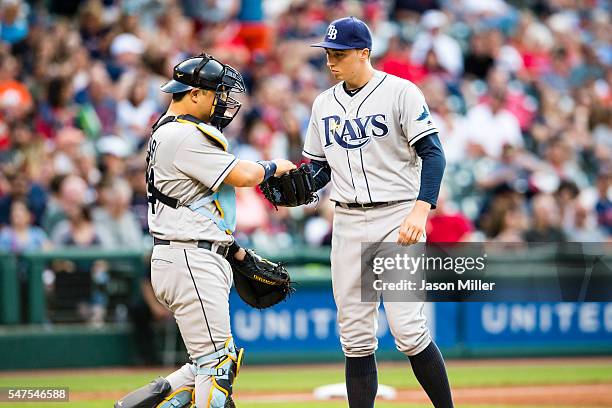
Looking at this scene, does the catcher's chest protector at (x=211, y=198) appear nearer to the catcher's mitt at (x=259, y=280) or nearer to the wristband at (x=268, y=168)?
the wristband at (x=268, y=168)

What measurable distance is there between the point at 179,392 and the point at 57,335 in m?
4.90

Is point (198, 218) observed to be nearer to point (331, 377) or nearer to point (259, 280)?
point (259, 280)

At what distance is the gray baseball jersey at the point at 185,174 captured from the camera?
18.7 ft

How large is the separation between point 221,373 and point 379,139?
152cm

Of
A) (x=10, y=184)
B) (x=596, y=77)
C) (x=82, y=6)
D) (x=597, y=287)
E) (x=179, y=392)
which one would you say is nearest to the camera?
(x=179, y=392)

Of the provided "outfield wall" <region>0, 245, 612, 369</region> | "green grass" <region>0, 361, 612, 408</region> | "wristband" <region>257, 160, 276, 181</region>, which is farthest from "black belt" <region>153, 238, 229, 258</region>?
"outfield wall" <region>0, 245, 612, 369</region>

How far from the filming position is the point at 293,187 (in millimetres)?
6145

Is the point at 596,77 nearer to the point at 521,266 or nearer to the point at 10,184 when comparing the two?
the point at 521,266

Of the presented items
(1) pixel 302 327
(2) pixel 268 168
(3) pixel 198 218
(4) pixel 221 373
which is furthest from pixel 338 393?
(3) pixel 198 218

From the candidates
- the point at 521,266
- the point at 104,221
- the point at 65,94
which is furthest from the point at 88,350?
the point at 521,266

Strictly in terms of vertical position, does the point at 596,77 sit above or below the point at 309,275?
above

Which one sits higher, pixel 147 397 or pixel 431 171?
pixel 431 171

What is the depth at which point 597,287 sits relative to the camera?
11508mm

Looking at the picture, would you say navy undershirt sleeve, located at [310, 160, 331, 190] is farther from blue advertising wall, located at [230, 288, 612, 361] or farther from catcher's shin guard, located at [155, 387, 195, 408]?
blue advertising wall, located at [230, 288, 612, 361]
